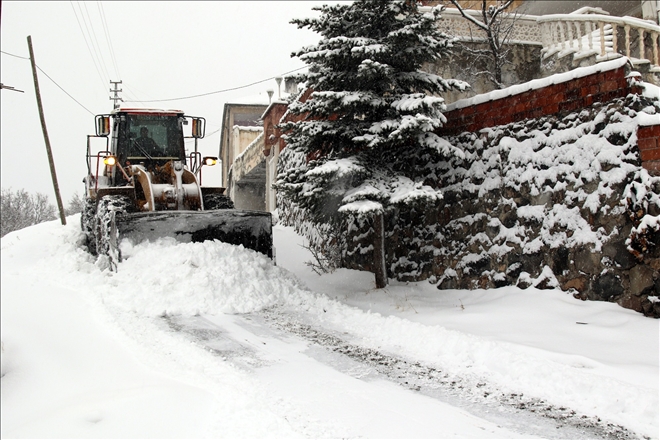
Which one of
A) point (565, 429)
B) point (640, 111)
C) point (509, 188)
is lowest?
point (565, 429)

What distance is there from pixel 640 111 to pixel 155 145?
813cm

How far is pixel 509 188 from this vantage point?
300 inches

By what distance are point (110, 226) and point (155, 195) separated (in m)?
1.11

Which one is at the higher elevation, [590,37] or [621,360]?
[590,37]

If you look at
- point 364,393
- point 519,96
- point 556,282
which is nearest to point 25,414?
point 364,393

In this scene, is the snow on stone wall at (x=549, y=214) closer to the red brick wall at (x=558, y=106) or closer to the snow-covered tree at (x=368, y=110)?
the red brick wall at (x=558, y=106)

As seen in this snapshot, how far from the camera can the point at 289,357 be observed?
200 inches

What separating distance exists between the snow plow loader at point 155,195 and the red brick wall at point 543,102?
3546mm

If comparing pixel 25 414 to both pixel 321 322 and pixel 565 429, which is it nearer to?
pixel 565 429

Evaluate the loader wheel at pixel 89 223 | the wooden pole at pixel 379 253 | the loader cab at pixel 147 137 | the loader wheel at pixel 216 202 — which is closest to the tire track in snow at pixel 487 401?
the wooden pole at pixel 379 253

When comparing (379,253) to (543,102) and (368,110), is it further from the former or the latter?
(543,102)

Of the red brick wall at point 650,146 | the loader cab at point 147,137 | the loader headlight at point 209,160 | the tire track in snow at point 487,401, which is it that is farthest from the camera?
the loader headlight at point 209,160

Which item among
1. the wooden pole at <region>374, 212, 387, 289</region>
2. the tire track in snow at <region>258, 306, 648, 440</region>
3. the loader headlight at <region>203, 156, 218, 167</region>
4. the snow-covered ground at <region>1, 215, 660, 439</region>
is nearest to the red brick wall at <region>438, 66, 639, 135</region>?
the wooden pole at <region>374, 212, 387, 289</region>

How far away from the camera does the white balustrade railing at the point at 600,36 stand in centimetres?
1317
